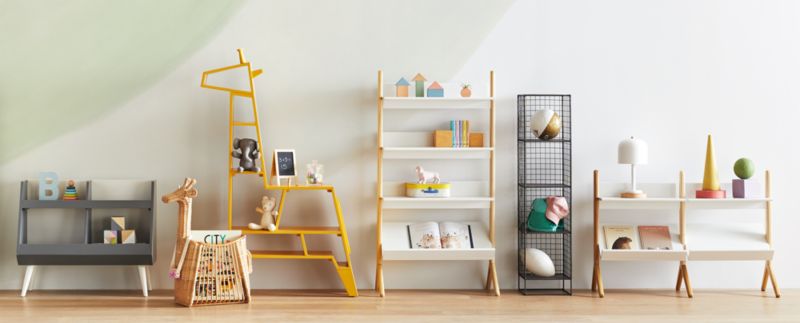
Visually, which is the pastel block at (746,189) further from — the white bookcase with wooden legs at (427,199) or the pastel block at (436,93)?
the pastel block at (436,93)

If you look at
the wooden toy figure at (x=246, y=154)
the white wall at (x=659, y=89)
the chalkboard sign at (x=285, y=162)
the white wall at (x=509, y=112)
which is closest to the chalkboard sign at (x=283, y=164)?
the chalkboard sign at (x=285, y=162)

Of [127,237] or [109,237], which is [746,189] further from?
[109,237]

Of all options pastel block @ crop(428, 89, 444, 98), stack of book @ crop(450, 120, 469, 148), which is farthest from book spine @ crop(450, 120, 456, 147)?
pastel block @ crop(428, 89, 444, 98)

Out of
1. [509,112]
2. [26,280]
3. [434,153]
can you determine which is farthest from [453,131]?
[26,280]

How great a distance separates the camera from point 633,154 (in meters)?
4.55

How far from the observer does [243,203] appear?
474 centimetres

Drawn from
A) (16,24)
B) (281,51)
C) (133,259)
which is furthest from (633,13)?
(16,24)

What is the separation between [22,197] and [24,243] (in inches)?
11.1

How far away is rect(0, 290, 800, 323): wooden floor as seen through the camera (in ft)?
12.9

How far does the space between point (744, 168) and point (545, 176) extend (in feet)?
3.89

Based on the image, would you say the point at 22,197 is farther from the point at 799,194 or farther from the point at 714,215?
the point at 799,194

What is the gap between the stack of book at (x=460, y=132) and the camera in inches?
183

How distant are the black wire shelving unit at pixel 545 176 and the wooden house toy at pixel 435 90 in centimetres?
51

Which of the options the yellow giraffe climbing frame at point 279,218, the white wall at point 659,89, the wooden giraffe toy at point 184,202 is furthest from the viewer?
the white wall at point 659,89
